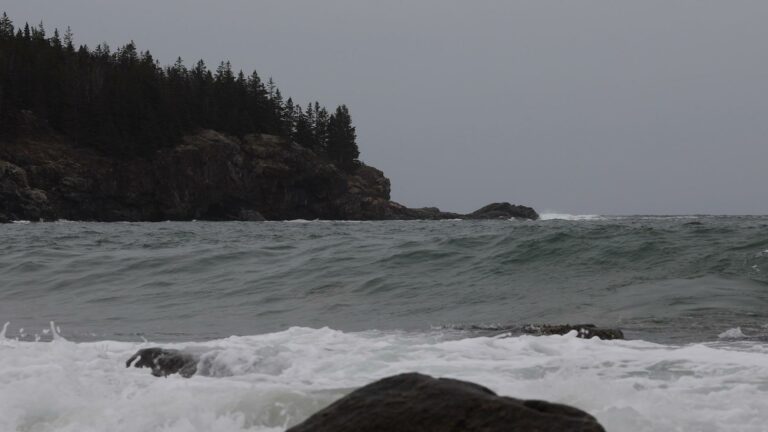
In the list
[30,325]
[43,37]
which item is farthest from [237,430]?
[43,37]

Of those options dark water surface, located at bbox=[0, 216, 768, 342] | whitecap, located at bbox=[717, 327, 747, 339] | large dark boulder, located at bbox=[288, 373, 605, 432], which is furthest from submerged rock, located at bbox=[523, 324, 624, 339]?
large dark boulder, located at bbox=[288, 373, 605, 432]

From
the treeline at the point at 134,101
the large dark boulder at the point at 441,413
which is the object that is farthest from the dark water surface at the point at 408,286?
the treeline at the point at 134,101

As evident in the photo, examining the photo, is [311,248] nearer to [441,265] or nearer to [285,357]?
[441,265]

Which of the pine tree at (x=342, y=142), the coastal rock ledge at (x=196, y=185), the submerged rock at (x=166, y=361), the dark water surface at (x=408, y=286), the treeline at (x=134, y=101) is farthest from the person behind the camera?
the pine tree at (x=342, y=142)

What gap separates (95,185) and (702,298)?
200ft

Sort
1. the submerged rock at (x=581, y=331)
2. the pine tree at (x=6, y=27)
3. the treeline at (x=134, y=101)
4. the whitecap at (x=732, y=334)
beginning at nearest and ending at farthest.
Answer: the submerged rock at (x=581, y=331) < the whitecap at (x=732, y=334) < the treeline at (x=134, y=101) < the pine tree at (x=6, y=27)

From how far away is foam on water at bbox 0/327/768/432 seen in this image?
5586mm

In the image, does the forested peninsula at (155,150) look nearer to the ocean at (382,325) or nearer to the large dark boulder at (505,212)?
the large dark boulder at (505,212)

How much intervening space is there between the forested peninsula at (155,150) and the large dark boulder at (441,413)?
58584mm

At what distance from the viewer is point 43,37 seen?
295ft

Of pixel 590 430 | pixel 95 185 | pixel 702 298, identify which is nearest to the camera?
pixel 590 430

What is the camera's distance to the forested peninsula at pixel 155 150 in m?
64.6

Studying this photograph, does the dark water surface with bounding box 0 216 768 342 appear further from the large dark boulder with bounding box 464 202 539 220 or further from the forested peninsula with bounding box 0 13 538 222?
the large dark boulder with bounding box 464 202 539 220

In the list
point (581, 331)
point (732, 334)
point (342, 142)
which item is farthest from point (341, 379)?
point (342, 142)
